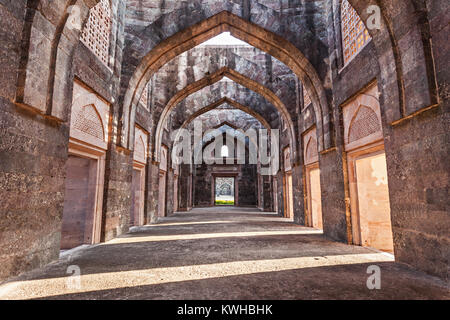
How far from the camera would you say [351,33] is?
512cm

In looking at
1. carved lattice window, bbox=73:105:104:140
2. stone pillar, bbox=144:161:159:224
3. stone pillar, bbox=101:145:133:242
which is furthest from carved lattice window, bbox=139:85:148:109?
carved lattice window, bbox=73:105:104:140

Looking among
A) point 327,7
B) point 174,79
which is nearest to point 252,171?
point 174,79

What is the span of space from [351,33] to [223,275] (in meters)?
5.43

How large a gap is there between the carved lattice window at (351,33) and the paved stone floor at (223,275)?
156 inches

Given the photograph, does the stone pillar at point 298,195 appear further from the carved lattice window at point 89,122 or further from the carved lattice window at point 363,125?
the carved lattice window at point 89,122

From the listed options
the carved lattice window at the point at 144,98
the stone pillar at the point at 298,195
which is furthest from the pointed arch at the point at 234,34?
the stone pillar at the point at 298,195

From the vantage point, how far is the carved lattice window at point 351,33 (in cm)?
468

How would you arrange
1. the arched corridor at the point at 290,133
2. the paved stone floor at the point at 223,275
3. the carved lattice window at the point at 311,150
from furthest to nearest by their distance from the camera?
the carved lattice window at the point at 311,150, the arched corridor at the point at 290,133, the paved stone floor at the point at 223,275

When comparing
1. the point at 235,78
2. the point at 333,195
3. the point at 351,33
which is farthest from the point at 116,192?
the point at 235,78

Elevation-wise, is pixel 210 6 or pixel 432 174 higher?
pixel 210 6

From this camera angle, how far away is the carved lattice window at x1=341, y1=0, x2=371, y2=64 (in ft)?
15.4

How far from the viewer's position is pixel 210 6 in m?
6.48
